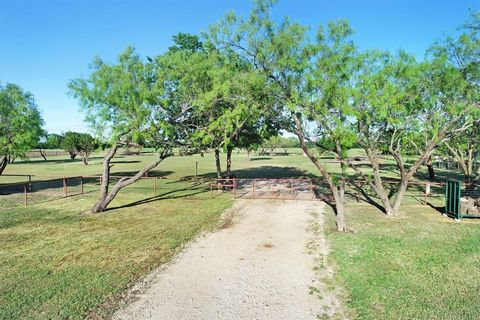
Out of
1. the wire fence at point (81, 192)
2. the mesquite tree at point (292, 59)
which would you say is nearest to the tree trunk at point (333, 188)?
the mesquite tree at point (292, 59)

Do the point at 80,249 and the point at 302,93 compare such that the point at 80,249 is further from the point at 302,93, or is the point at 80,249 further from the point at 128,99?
the point at 302,93

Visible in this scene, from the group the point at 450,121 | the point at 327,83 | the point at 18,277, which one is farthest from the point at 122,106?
the point at 450,121

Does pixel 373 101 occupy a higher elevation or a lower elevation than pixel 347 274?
higher

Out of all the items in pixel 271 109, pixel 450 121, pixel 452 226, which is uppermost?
pixel 271 109

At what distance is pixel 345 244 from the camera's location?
10656 mm

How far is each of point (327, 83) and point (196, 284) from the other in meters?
8.99

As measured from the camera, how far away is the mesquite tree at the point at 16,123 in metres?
20.0

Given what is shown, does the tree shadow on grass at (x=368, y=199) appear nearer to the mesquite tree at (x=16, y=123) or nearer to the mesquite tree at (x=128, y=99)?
the mesquite tree at (x=128, y=99)

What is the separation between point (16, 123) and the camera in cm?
2030

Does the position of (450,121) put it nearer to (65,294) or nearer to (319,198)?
(319,198)

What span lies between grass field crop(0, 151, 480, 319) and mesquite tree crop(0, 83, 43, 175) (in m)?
4.80

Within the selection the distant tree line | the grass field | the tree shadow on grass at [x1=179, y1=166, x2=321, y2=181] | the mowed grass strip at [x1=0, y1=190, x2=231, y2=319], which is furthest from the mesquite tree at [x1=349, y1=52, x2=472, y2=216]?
the tree shadow on grass at [x1=179, y1=166, x2=321, y2=181]

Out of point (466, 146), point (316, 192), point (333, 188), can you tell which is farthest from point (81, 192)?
point (466, 146)

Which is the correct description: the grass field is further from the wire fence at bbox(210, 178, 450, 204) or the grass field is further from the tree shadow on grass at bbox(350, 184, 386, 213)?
the wire fence at bbox(210, 178, 450, 204)
